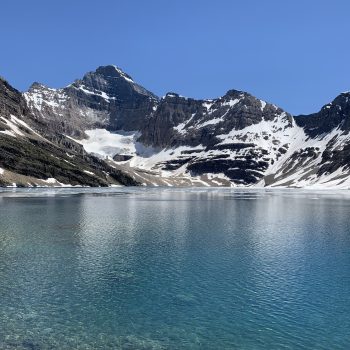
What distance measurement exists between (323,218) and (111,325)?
86.5 m

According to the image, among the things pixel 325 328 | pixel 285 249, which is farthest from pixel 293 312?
pixel 285 249

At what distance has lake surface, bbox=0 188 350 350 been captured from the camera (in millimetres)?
32250

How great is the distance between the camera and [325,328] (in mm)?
34344

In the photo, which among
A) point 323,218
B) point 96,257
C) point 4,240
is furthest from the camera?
point 323,218

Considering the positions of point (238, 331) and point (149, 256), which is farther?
point (149, 256)

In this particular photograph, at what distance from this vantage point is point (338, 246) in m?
69.1

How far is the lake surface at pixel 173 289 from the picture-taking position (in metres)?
32.2

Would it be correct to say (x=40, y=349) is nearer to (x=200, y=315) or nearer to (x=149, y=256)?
(x=200, y=315)

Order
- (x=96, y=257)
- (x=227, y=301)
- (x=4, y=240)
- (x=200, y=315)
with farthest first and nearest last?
(x=4, y=240)
(x=96, y=257)
(x=227, y=301)
(x=200, y=315)

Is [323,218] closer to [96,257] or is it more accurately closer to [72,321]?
[96,257]

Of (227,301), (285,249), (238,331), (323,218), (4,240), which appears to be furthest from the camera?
(323,218)

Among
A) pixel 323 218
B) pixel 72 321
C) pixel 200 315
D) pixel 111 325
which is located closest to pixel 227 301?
pixel 200 315

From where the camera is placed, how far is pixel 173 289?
44.4 m

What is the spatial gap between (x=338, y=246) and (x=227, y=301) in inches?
1392
